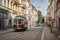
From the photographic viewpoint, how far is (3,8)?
142 ft

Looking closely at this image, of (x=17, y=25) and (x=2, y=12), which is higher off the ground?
(x=2, y=12)

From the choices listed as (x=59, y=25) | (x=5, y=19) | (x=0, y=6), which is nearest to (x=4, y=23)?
(x=5, y=19)

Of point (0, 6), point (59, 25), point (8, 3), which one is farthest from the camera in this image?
point (59, 25)

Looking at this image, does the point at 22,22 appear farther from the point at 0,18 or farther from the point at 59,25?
the point at 59,25

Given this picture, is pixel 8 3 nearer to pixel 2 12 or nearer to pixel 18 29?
pixel 2 12

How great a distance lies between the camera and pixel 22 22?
4269 cm

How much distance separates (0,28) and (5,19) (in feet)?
17.6

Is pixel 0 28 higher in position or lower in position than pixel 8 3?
lower

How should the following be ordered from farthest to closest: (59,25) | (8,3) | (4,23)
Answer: (59,25)
(8,3)
(4,23)

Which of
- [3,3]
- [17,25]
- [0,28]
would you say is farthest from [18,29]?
[3,3]

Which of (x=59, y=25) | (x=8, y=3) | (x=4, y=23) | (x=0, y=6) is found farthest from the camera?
(x=59, y=25)

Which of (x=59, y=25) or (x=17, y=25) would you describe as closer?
(x=17, y=25)

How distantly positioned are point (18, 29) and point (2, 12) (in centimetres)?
512

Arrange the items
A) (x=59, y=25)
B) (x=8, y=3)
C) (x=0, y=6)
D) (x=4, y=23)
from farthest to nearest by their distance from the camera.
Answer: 1. (x=59, y=25)
2. (x=8, y=3)
3. (x=4, y=23)
4. (x=0, y=6)
